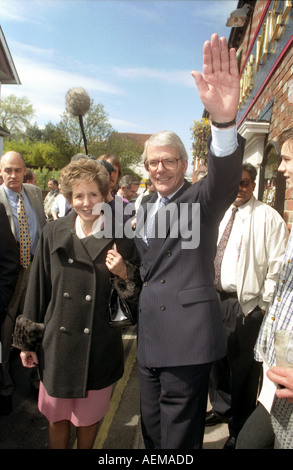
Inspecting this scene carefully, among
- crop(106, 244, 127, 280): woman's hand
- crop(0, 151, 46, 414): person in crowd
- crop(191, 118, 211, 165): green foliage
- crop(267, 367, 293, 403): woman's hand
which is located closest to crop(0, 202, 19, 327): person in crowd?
crop(0, 151, 46, 414): person in crowd

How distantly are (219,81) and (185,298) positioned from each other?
3.40 ft

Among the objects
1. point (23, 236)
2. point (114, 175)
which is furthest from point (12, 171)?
point (114, 175)

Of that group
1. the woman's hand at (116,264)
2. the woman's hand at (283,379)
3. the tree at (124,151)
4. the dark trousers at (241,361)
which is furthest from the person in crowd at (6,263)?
the tree at (124,151)

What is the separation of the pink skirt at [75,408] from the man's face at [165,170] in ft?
4.36

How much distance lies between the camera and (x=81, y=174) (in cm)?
215

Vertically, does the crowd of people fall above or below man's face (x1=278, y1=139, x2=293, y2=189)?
below

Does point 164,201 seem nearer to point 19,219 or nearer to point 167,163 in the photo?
point 167,163

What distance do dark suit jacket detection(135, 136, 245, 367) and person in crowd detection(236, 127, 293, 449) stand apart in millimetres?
275

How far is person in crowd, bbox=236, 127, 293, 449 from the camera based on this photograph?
4.75 ft

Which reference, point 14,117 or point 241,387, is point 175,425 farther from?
point 14,117

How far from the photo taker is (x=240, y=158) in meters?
1.57

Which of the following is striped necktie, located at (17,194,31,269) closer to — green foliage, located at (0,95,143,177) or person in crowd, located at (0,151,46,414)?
person in crowd, located at (0,151,46,414)

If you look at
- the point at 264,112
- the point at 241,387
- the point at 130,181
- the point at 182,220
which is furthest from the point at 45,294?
the point at 264,112

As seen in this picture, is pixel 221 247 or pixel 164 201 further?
pixel 221 247
